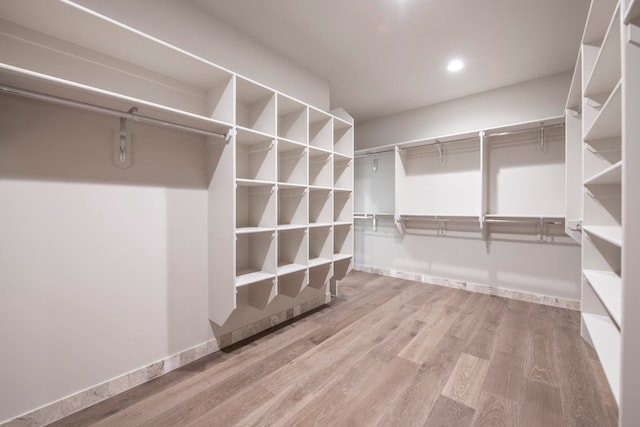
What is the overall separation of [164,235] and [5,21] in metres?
1.29

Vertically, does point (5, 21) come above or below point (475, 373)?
above

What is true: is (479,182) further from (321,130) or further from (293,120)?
(293,120)

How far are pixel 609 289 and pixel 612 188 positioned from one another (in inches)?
29.7

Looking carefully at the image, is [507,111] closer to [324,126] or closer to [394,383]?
[324,126]

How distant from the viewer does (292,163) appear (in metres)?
2.56

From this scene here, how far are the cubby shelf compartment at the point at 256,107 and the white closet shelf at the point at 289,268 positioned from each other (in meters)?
1.15

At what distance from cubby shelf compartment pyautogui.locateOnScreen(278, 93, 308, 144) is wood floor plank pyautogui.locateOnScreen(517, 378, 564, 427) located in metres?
2.39

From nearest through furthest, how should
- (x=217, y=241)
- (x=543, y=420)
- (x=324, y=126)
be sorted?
1. (x=543, y=420)
2. (x=217, y=241)
3. (x=324, y=126)

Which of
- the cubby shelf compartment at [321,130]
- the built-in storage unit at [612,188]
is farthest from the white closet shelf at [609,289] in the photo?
the cubby shelf compartment at [321,130]

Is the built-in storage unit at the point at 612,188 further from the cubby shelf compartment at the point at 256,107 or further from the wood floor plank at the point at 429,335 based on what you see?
the cubby shelf compartment at the point at 256,107

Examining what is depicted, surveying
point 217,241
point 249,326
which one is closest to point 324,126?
point 217,241

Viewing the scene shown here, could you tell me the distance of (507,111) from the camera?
344cm

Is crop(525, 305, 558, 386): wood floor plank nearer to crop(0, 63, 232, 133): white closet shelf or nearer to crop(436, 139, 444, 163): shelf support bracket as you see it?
crop(436, 139, 444, 163): shelf support bracket

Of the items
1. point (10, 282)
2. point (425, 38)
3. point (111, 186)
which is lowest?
point (10, 282)
